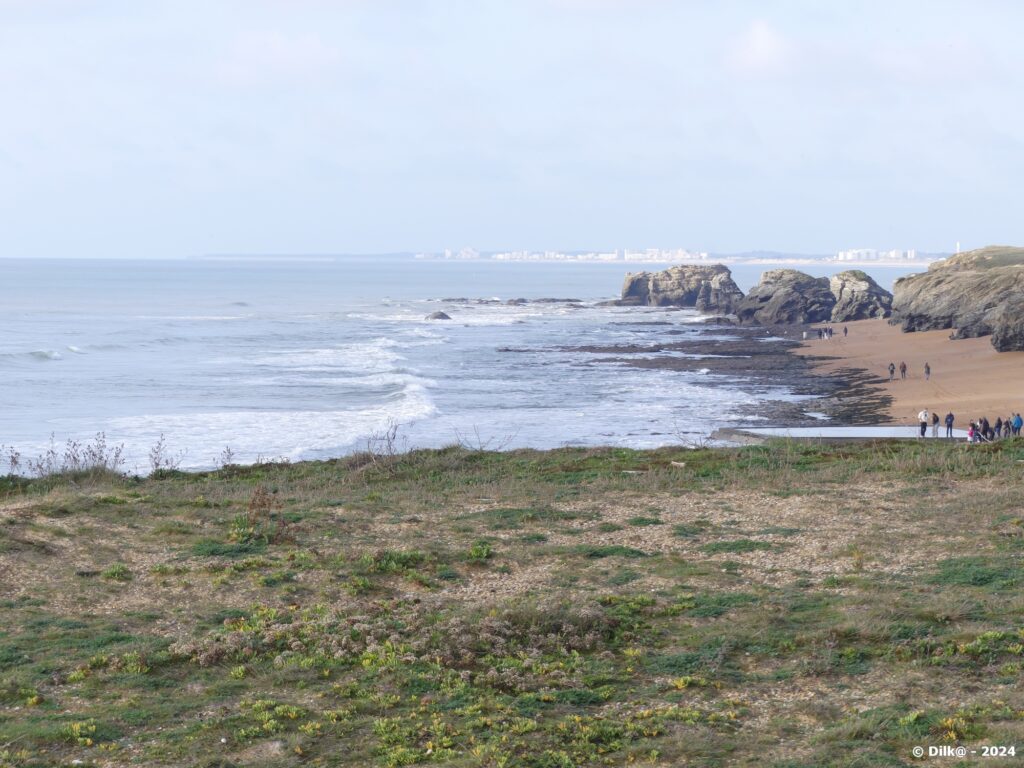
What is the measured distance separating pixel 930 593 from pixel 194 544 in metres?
8.83

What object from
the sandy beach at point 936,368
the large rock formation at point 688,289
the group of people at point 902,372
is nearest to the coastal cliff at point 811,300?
the large rock formation at point 688,289

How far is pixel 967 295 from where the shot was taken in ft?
210

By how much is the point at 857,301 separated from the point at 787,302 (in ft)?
19.0

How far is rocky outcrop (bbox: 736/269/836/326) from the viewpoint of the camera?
89188 millimetres

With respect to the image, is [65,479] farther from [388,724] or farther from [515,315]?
[515,315]

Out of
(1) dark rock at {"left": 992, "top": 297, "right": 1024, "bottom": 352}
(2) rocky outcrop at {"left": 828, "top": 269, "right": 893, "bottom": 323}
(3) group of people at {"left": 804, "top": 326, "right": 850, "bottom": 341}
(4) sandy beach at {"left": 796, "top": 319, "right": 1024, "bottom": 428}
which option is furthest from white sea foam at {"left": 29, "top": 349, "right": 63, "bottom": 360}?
(2) rocky outcrop at {"left": 828, "top": 269, "right": 893, "bottom": 323}

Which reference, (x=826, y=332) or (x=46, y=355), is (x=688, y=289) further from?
(x=46, y=355)

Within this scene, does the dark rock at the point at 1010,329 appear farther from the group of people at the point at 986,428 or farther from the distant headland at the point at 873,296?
the group of people at the point at 986,428

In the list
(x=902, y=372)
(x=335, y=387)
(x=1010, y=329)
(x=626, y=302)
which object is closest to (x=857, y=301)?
(x=626, y=302)

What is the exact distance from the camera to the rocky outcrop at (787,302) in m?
89.2

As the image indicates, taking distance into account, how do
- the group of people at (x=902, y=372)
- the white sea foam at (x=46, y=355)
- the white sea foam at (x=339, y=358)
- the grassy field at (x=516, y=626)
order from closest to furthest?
the grassy field at (x=516, y=626)
the group of people at (x=902, y=372)
the white sea foam at (x=339, y=358)
the white sea foam at (x=46, y=355)

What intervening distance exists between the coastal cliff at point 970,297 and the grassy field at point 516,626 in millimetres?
39064

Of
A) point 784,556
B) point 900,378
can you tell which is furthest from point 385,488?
point 900,378

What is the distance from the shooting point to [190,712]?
26.7 feet
